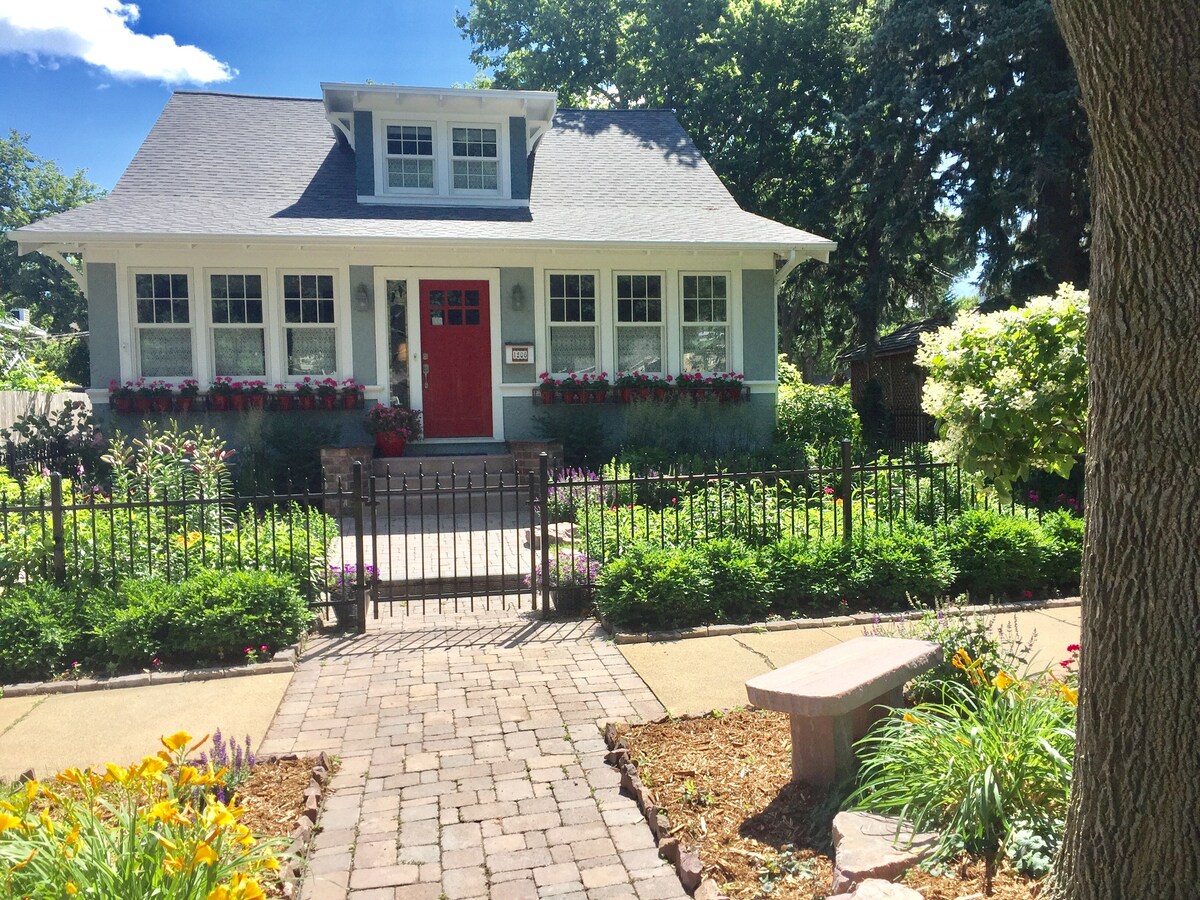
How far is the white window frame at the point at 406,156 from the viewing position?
13.7m

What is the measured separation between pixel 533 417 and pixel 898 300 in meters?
14.4

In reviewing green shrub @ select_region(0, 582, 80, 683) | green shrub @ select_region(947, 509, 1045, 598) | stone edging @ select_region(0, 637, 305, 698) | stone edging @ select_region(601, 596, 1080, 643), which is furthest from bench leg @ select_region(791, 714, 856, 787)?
green shrub @ select_region(0, 582, 80, 683)

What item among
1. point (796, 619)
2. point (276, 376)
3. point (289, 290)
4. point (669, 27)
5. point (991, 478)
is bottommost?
point (796, 619)

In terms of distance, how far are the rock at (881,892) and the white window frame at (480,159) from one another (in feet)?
41.6

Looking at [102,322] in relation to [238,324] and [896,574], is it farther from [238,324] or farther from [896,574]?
[896,574]

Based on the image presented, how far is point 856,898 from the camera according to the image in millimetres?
2648

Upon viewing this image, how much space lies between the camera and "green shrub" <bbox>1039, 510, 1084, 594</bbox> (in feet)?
24.2

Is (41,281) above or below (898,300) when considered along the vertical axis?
above

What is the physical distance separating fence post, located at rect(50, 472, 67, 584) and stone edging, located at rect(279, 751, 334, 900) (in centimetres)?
317

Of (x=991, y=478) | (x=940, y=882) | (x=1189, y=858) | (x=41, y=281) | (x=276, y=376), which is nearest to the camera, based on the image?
(x=1189, y=858)

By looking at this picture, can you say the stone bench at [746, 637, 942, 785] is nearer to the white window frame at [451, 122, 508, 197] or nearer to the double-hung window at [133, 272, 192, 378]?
the double-hung window at [133, 272, 192, 378]

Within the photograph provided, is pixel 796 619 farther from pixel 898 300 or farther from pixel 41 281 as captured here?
pixel 41 281

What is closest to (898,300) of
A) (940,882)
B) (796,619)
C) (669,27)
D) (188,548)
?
(669,27)

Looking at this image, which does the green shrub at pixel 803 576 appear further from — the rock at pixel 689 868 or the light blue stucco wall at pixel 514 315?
the light blue stucco wall at pixel 514 315
